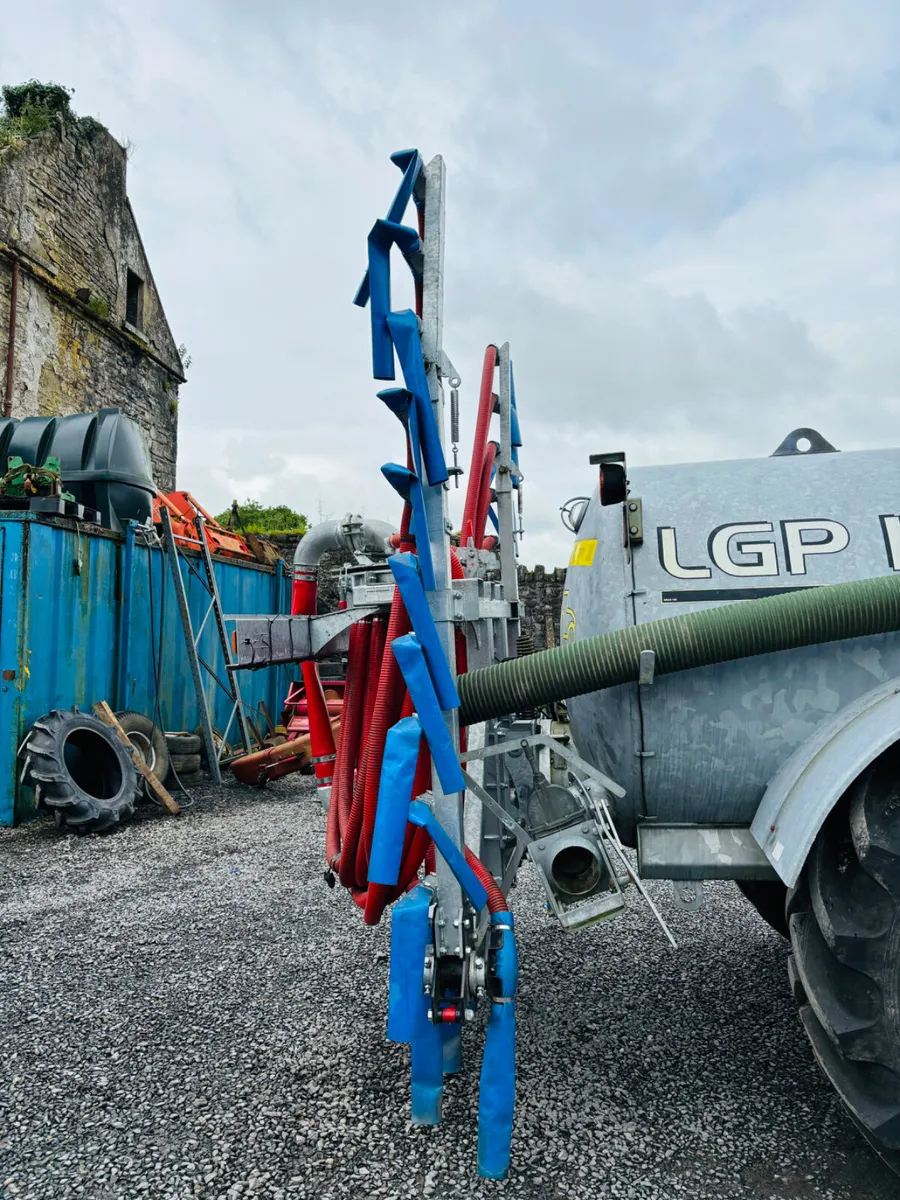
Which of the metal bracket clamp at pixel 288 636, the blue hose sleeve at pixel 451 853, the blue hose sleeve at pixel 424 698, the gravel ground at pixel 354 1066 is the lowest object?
the gravel ground at pixel 354 1066

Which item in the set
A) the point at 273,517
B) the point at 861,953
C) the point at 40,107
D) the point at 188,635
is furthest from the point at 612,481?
the point at 273,517

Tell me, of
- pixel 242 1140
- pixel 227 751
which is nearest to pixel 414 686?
pixel 242 1140

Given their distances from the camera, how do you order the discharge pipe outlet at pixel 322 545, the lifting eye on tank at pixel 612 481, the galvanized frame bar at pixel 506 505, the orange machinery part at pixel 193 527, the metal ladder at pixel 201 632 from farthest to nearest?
1. the orange machinery part at pixel 193 527
2. the metal ladder at pixel 201 632
3. the galvanized frame bar at pixel 506 505
4. the discharge pipe outlet at pixel 322 545
5. the lifting eye on tank at pixel 612 481

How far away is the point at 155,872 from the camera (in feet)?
14.8

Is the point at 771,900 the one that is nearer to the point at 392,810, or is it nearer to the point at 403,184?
the point at 392,810

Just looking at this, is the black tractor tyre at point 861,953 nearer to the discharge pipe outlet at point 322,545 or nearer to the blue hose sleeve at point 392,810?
the blue hose sleeve at point 392,810

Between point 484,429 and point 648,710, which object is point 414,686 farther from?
point 484,429

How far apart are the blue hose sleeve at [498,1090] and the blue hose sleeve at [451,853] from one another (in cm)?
15

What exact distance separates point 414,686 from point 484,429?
117cm

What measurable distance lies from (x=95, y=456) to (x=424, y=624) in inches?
252

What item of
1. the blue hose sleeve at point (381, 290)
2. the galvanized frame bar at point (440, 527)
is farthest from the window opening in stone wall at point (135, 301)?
the blue hose sleeve at point (381, 290)

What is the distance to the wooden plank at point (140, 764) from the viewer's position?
594 cm

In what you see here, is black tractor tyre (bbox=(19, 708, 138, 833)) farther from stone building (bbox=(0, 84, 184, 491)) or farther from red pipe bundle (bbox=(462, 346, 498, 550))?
stone building (bbox=(0, 84, 184, 491))

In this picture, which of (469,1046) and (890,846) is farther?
(469,1046)
